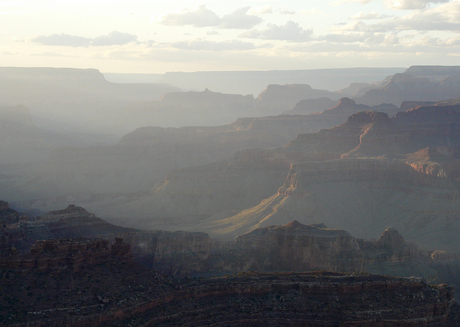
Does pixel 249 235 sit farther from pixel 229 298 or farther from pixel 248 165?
pixel 248 165

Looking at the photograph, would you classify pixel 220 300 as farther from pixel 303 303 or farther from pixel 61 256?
pixel 61 256

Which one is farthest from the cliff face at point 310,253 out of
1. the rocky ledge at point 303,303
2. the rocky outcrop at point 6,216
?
→ the rocky ledge at point 303,303

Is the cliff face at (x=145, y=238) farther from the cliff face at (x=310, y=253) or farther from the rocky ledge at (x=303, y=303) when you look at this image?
the rocky ledge at (x=303, y=303)

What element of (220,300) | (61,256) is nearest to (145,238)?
(220,300)

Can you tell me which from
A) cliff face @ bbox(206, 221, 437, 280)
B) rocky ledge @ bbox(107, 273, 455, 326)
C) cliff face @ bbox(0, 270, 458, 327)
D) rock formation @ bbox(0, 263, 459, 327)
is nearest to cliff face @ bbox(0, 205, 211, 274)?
cliff face @ bbox(206, 221, 437, 280)

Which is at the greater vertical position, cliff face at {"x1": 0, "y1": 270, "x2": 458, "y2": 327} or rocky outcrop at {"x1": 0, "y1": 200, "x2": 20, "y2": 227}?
rocky outcrop at {"x1": 0, "y1": 200, "x2": 20, "y2": 227}

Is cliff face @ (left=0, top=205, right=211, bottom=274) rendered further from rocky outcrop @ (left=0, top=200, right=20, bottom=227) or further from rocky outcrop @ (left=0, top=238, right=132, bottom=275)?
rocky outcrop @ (left=0, top=238, right=132, bottom=275)

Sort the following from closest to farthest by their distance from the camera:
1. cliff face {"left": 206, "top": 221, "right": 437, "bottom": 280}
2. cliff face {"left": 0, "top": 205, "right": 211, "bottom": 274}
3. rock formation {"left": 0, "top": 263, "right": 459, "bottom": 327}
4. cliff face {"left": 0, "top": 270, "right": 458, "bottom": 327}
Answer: rock formation {"left": 0, "top": 263, "right": 459, "bottom": 327}, cliff face {"left": 0, "top": 270, "right": 458, "bottom": 327}, cliff face {"left": 0, "top": 205, "right": 211, "bottom": 274}, cliff face {"left": 206, "top": 221, "right": 437, "bottom": 280}

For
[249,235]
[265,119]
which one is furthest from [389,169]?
[265,119]

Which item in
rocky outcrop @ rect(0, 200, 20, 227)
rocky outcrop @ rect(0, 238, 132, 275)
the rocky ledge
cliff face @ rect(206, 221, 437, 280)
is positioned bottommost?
cliff face @ rect(206, 221, 437, 280)

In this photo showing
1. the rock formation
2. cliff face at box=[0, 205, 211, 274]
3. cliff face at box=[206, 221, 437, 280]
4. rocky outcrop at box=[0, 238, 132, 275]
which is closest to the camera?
the rock formation

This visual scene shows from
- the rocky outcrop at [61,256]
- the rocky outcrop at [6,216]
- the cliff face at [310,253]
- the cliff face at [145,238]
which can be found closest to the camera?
the rocky outcrop at [61,256]
